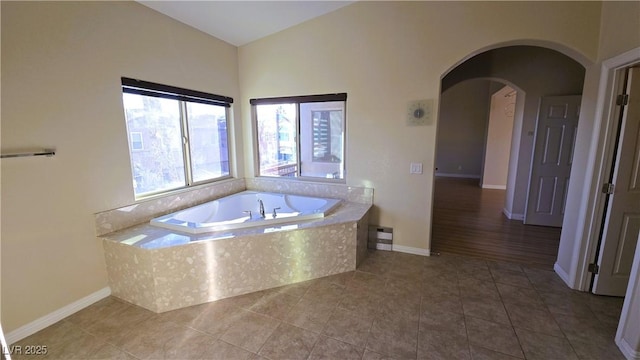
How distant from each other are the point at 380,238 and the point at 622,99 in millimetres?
2415

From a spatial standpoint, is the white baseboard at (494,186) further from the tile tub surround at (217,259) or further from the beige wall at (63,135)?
the beige wall at (63,135)

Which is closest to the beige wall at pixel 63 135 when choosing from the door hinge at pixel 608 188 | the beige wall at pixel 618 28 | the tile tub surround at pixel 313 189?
the tile tub surround at pixel 313 189

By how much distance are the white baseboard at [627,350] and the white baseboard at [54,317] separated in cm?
385

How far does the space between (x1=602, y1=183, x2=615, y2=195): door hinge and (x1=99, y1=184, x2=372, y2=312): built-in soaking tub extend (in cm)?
202

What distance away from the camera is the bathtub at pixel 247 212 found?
8.05 feet

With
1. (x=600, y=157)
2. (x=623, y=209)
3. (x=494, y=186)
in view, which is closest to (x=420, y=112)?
(x=600, y=157)

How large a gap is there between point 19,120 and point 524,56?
216 inches

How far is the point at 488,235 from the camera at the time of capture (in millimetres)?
3680

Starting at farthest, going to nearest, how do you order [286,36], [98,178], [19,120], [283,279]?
[286,36], [283,279], [98,178], [19,120]

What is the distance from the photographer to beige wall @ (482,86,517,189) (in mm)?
6348

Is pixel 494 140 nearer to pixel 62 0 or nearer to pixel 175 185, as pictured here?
pixel 175 185

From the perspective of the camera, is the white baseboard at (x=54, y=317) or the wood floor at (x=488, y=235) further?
the wood floor at (x=488, y=235)

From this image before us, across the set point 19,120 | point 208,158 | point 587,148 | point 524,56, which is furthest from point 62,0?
point 524,56

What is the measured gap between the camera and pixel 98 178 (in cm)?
226
